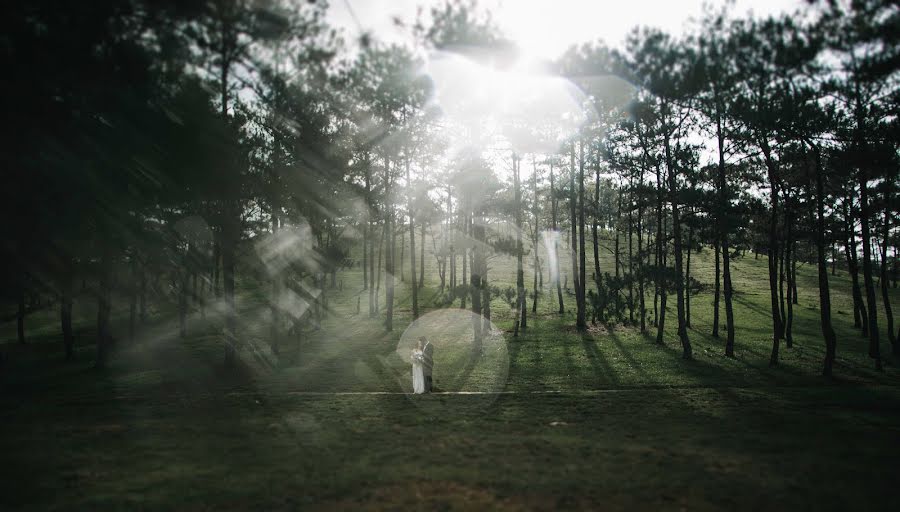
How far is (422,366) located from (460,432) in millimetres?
4718

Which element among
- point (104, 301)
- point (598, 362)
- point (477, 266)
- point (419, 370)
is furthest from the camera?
point (477, 266)

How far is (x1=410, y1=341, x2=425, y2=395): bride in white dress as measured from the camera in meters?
15.5

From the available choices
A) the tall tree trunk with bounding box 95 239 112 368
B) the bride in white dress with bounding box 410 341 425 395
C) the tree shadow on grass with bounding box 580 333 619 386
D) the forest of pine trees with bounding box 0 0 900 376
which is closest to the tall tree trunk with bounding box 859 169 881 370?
the forest of pine trees with bounding box 0 0 900 376

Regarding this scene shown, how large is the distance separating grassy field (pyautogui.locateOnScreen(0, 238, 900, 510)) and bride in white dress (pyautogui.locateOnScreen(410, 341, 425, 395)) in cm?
67

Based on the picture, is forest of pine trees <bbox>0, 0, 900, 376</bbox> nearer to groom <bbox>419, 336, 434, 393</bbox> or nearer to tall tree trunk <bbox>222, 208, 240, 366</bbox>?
tall tree trunk <bbox>222, 208, 240, 366</bbox>

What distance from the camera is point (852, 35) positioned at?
→ 10.5 m

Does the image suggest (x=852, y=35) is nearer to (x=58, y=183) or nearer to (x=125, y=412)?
(x=58, y=183)

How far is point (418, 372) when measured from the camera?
15.7m

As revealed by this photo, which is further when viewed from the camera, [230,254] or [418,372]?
[230,254]

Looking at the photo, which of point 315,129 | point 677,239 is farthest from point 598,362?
point 315,129

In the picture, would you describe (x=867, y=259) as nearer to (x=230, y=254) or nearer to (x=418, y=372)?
(x=418, y=372)

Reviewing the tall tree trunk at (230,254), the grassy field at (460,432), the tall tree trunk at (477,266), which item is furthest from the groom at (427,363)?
the tall tree trunk at (477,266)

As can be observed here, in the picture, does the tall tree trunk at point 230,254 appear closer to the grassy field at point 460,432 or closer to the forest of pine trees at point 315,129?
the forest of pine trees at point 315,129

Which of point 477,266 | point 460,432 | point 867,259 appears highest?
point 867,259
